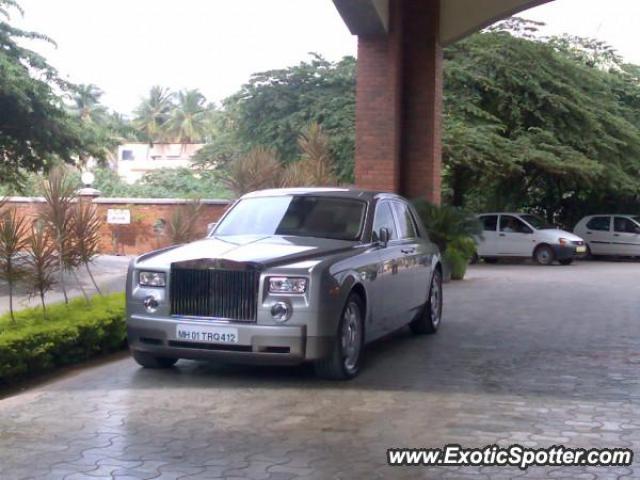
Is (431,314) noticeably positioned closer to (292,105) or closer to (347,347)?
(347,347)

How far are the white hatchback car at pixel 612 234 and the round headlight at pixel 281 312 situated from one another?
22.8m

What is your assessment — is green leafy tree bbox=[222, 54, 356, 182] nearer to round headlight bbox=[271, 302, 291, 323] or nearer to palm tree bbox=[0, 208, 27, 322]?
palm tree bbox=[0, 208, 27, 322]

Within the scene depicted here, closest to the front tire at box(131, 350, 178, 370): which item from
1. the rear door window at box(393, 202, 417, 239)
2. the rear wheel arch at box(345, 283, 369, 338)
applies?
the rear wheel arch at box(345, 283, 369, 338)

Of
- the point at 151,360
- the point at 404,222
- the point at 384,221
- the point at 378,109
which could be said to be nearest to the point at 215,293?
the point at 151,360

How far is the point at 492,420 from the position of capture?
6496mm

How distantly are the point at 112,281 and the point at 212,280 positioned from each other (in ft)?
27.8

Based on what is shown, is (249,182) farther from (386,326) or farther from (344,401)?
(344,401)

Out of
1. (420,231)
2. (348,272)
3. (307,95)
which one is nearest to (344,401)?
(348,272)

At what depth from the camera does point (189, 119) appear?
A: 7950 cm

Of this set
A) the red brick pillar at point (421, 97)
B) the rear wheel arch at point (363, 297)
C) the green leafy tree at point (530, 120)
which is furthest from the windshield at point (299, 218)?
the green leafy tree at point (530, 120)

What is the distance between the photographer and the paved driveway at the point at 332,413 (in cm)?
542

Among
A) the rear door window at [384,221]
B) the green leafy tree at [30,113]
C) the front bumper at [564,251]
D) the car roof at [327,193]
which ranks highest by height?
the green leafy tree at [30,113]

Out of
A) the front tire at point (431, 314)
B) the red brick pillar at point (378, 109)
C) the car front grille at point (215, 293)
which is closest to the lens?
the car front grille at point (215, 293)

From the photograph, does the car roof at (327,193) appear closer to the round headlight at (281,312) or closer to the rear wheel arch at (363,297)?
the rear wheel arch at (363,297)
